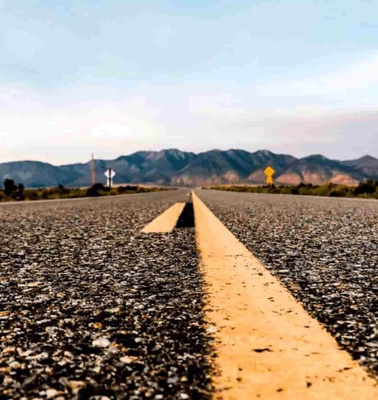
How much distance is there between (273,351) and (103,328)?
0.71 m

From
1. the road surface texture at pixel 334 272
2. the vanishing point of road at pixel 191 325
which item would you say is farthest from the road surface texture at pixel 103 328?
the road surface texture at pixel 334 272

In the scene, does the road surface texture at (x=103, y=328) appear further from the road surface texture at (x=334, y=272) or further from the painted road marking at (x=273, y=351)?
the road surface texture at (x=334, y=272)

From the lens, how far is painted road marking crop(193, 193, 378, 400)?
1249 mm

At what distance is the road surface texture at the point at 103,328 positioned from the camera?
4.38 feet

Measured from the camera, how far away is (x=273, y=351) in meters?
1.54

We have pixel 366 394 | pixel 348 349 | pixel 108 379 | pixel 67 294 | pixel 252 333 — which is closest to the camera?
pixel 366 394

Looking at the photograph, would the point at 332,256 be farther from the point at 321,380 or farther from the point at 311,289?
the point at 321,380

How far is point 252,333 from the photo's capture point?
68.6 inches

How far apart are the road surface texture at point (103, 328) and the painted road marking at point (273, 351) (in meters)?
0.08

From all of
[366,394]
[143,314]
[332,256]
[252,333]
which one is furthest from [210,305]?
[332,256]

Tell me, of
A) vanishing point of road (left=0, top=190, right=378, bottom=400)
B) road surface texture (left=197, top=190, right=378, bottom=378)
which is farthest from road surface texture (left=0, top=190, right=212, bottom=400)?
road surface texture (left=197, top=190, right=378, bottom=378)

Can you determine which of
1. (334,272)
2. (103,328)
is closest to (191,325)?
(103,328)

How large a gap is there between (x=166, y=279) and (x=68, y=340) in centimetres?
120

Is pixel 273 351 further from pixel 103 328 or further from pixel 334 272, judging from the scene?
pixel 334 272
